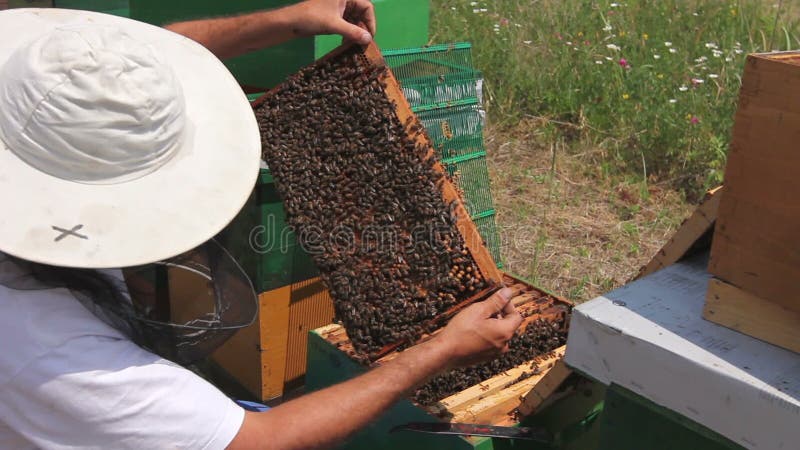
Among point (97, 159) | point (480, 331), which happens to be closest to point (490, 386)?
point (480, 331)

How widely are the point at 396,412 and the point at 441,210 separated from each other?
0.71m

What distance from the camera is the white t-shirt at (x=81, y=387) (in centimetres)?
150

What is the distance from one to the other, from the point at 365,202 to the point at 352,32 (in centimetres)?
60

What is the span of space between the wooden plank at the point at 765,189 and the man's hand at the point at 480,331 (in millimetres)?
692

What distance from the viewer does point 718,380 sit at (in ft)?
5.55

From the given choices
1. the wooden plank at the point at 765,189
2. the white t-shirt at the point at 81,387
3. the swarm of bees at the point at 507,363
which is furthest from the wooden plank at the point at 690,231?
the white t-shirt at the point at 81,387

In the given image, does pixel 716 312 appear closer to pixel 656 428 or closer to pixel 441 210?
pixel 656 428

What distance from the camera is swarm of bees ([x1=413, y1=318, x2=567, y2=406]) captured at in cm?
269

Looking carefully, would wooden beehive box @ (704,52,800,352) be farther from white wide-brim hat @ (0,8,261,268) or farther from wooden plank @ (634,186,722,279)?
white wide-brim hat @ (0,8,261,268)

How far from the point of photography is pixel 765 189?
67.7 inches

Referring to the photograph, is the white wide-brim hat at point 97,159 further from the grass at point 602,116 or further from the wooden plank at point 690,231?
the grass at point 602,116

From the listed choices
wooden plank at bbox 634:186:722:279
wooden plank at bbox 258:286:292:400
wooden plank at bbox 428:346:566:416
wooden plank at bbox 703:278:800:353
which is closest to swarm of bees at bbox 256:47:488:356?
wooden plank at bbox 428:346:566:416

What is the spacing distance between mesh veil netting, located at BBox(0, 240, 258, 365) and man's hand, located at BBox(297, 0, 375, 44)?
96 centimetres

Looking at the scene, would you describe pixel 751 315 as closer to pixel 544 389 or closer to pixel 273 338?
pixel 544 389
